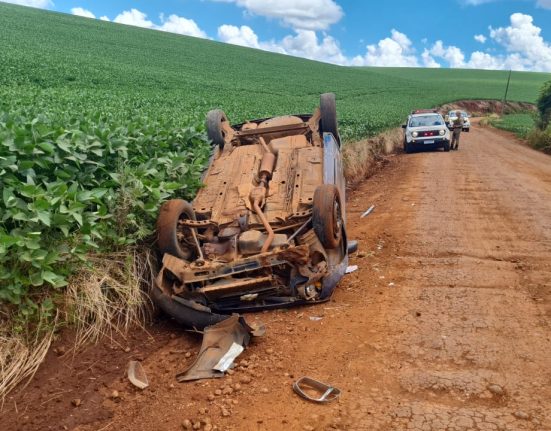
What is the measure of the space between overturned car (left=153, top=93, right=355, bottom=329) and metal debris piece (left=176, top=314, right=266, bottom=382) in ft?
1.08

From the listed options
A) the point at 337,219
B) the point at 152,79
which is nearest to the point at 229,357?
the point at 337,219

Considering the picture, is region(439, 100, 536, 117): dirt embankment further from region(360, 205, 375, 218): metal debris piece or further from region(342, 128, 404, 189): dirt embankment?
region(360, 205, 375, 218): metal debris piece

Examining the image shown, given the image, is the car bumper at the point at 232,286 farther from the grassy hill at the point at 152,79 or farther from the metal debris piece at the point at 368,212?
the grassy hill at the point at 152,79

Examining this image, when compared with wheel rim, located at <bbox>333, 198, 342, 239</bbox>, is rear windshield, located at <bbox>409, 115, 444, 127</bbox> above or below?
above

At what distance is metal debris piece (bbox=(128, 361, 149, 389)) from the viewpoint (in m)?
4.27

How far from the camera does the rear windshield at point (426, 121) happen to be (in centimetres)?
2120

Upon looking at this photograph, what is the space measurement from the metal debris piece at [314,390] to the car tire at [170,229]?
236 cm

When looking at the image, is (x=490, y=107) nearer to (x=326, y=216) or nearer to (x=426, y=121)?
(x=426, y=121)

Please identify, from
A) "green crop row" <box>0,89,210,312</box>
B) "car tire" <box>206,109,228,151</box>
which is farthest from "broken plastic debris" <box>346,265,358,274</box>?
"car tire" <box>206,109,228,151</box>

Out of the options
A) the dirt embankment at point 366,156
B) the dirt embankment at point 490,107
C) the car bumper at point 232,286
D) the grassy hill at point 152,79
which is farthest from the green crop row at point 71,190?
the dirt embankment at point 490,107

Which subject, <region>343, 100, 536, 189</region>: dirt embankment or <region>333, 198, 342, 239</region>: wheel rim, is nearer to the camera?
<region>333, 198, 342, 239</region>: wheel rim

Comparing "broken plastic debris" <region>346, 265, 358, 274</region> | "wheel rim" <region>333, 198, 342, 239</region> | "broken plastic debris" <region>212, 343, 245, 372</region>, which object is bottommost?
"broken plastic debris" <region>212, 343, 245, 372</region>

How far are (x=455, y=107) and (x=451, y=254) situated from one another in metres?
57.0

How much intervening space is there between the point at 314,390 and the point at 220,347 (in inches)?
39.0
